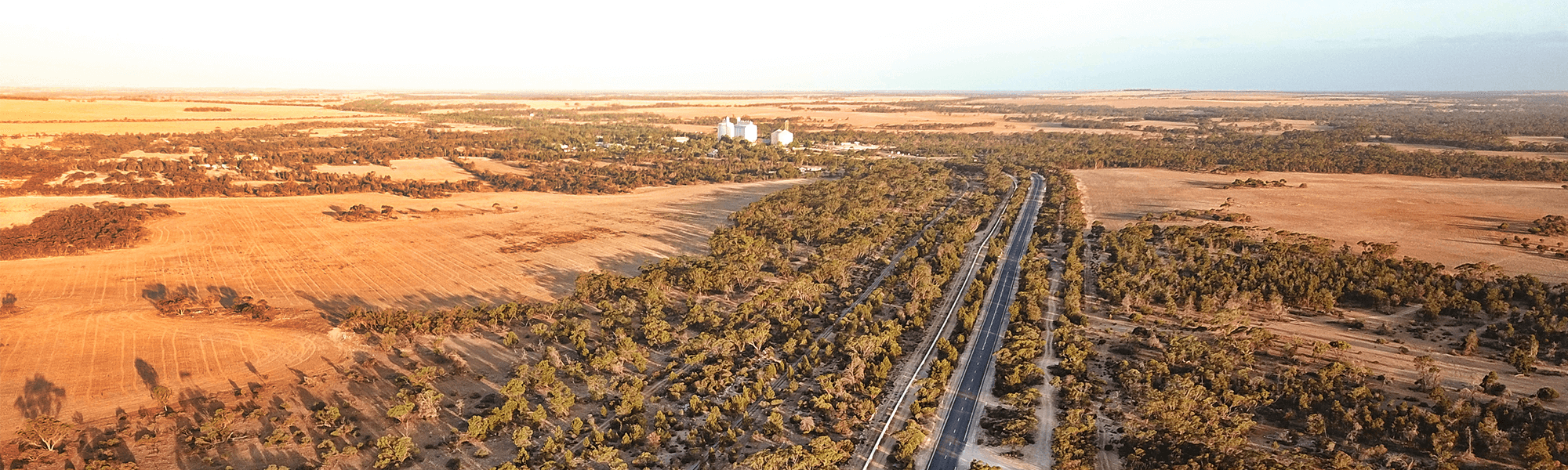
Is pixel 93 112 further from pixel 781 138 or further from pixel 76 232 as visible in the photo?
pixel 781 138

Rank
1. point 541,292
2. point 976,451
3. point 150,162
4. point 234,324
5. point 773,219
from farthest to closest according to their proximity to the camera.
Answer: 1. point 150,162
2. point 773,219
3. point 541,292
4. point 234,324
5. point 976,451

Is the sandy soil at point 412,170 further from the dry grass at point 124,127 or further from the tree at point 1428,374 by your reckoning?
the tree at point 1428,374

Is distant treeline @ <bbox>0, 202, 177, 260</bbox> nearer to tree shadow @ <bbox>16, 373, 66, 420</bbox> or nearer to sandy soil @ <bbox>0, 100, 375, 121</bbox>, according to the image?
tree shadow @ <bbox>16, 373, 66, 420</bbox>

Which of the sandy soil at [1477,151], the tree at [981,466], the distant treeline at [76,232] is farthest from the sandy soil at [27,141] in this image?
the sandy soil at [1477,151]

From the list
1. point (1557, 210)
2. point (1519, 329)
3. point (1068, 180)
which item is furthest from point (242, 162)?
point (1557, 210)

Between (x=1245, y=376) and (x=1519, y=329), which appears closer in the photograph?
(x=1245, y=376)

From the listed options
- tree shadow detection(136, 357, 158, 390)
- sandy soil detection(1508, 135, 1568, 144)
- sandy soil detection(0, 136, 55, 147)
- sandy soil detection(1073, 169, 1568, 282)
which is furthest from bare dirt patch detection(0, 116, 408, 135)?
sandy soil detection(1508, 135, 1568, 144)

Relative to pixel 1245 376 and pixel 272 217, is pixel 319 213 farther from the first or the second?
pixel 1245 376
